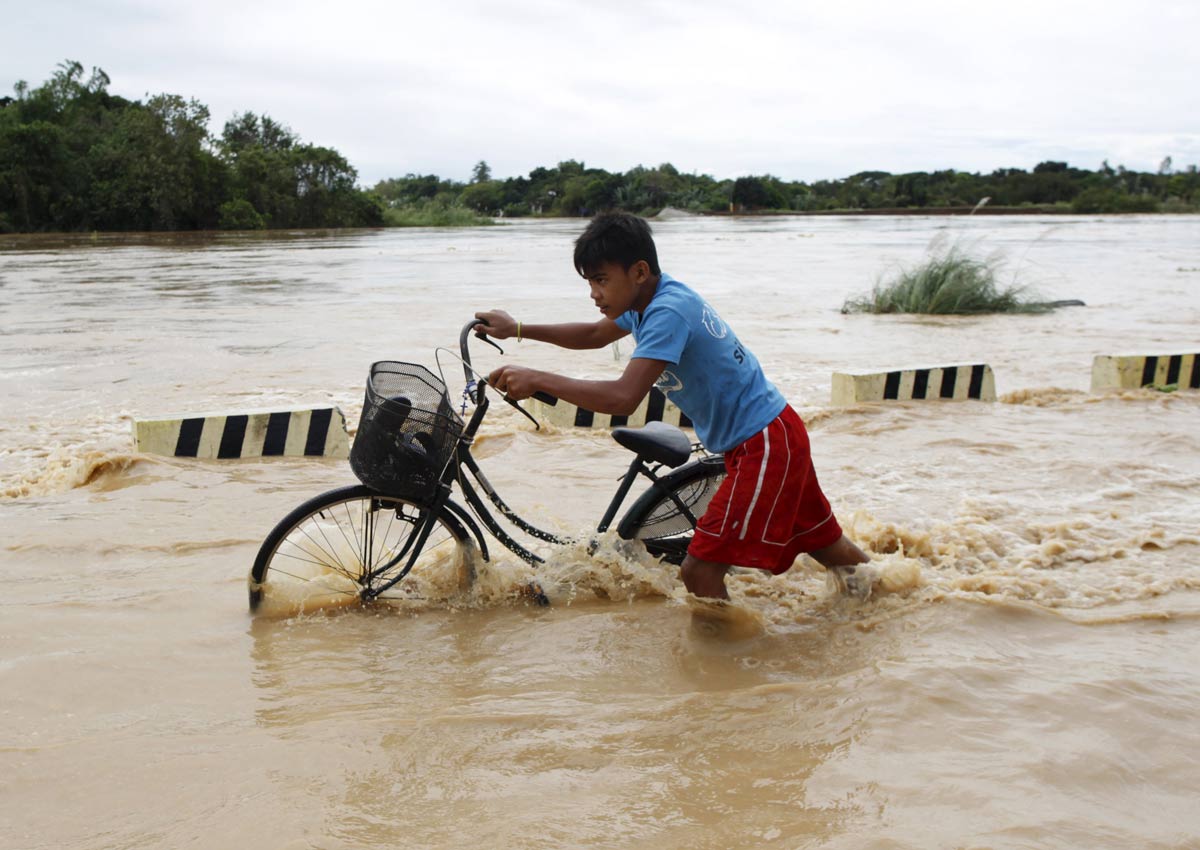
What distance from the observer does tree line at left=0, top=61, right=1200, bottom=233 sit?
58281mm

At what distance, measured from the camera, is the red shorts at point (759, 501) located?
366cm

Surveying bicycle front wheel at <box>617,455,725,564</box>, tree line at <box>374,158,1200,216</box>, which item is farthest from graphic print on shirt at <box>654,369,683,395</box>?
tree line at <box>374,158,1200,216</box>

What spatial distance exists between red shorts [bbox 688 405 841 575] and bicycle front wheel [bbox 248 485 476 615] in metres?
1.08

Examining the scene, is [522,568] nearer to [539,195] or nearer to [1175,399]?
[1175,399]

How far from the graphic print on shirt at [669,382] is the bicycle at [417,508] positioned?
0.27 m

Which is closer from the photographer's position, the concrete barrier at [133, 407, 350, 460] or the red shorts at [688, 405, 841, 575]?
the red shorts at [688, 405, 841, 575]

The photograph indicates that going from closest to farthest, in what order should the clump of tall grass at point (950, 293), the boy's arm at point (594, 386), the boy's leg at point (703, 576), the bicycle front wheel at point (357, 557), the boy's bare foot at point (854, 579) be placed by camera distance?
the boy's arm at point (594, 386) < the boy's leg at point (703, 576) < the bicycle front wheel at point (357, 557) < the boy's bare foot at point (854, 579) < the clump of tall grass at point (950, 293)

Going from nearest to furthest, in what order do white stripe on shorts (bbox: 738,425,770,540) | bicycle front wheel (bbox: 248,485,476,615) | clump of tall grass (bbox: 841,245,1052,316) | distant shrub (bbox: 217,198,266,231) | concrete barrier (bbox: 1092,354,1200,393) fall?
white stripe on shorts (bbox: 738,425,770,540) < bicycle front wheel (bbox: 248,485,476,615) < concrete barrier (bbox: 1092,354,1200,393) < clump of tall grass (bbox: 841,245,1052,316) < distant shrub (bbox: 217,198,266,231)

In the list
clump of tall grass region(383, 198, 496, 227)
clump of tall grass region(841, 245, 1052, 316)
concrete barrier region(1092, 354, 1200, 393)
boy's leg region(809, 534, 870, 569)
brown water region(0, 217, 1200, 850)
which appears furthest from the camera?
clump of tall grass region(383, 198, 496, 227)

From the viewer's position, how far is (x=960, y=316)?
51.2ft

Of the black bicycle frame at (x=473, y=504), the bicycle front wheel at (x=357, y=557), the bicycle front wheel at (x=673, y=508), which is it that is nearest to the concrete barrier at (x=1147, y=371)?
the bicycle front wheel at (x=673, y=508)

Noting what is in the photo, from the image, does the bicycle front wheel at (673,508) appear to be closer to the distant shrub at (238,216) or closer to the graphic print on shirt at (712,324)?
the graphic print on shirt at (712,324)

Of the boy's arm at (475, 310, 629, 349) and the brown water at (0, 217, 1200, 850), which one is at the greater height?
the boy's arm at (475, 310, 629, 349)

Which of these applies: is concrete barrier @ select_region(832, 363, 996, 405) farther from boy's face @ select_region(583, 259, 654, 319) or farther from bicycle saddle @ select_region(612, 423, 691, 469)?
boy's face @ select_region(583, 259, 654, 319)
